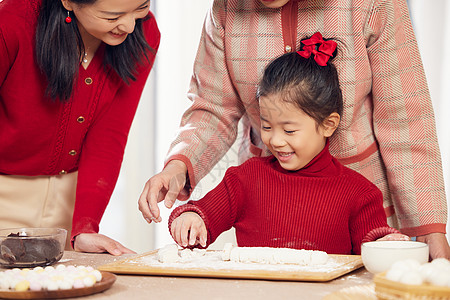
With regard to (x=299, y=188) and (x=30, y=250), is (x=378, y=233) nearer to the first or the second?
(x=299, y=188)

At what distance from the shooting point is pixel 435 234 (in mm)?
1530

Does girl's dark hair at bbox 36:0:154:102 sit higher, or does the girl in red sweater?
girl's dark hair at bbox 36:0:154:102

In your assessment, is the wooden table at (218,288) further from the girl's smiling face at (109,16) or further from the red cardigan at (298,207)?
the girl's smiling face at (109,16)

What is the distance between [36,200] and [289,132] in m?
0.85

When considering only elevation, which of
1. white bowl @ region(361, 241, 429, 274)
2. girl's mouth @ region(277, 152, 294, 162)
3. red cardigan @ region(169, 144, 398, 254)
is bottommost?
white bowl @ region(361, 241, 429, 274)

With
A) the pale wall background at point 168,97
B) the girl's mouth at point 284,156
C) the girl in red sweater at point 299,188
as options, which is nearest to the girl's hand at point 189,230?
the girl in red sweater at point 299,188

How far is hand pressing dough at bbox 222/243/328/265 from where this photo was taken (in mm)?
1197

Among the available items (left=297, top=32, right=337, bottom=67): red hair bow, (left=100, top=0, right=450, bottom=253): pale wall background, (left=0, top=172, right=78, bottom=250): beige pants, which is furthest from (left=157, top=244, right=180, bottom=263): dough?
(left=100, top=0, right=450, bottom=253): pale wall background

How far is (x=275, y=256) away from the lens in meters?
1.21

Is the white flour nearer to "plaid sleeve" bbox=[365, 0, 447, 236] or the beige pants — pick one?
"plaid sleeve" bbox=[365, 0, 447, 236]

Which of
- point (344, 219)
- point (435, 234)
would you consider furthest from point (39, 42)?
point (435, 234)

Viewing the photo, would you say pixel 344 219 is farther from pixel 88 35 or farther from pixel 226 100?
pixel 88 35

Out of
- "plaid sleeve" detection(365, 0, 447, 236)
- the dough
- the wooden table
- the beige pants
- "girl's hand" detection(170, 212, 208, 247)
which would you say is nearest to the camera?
the wooden table

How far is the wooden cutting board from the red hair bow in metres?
0.49
